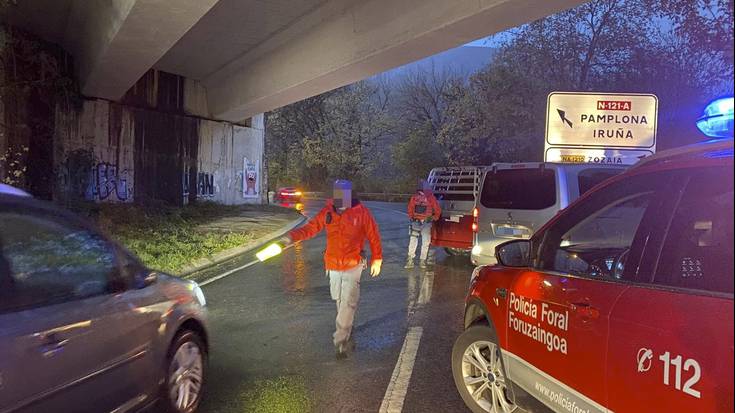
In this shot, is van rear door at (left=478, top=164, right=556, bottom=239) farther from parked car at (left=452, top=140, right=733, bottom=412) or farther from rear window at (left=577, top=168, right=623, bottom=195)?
parked car at (left=452, top=140, right=733, bottom=412)

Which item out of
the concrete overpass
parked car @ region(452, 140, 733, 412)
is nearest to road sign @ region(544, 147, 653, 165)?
the concrete overpass

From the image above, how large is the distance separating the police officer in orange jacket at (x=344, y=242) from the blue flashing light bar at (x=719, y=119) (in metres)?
3.39

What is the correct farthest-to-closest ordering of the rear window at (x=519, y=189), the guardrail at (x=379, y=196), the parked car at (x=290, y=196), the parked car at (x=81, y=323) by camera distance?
the guardrail at (x=379, y=196)
the parked car at (x=290, y=196)
the rear window at (x=519, y=189)
the parked car at (x=81, y=323)

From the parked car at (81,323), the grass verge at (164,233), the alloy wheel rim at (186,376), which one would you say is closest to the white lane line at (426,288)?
the alloy wheel rim at (186,376)

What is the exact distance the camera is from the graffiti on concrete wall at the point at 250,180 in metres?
27.3

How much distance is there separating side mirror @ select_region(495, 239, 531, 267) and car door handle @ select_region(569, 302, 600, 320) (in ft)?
2.49

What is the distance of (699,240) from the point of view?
2.66 metres

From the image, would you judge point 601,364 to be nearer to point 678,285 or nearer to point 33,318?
point 678,285

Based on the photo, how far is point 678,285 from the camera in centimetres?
241

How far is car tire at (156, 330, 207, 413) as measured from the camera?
386cm

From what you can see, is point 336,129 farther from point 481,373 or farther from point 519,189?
point 481,373

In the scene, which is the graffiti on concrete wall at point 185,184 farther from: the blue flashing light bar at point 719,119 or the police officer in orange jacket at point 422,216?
the blue flashing light bar at point 719,119

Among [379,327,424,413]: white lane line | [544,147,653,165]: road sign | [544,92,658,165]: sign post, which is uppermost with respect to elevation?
[544,92,658,165]: sign post

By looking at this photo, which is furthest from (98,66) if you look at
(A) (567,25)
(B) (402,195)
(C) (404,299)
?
(B) (402,195)
